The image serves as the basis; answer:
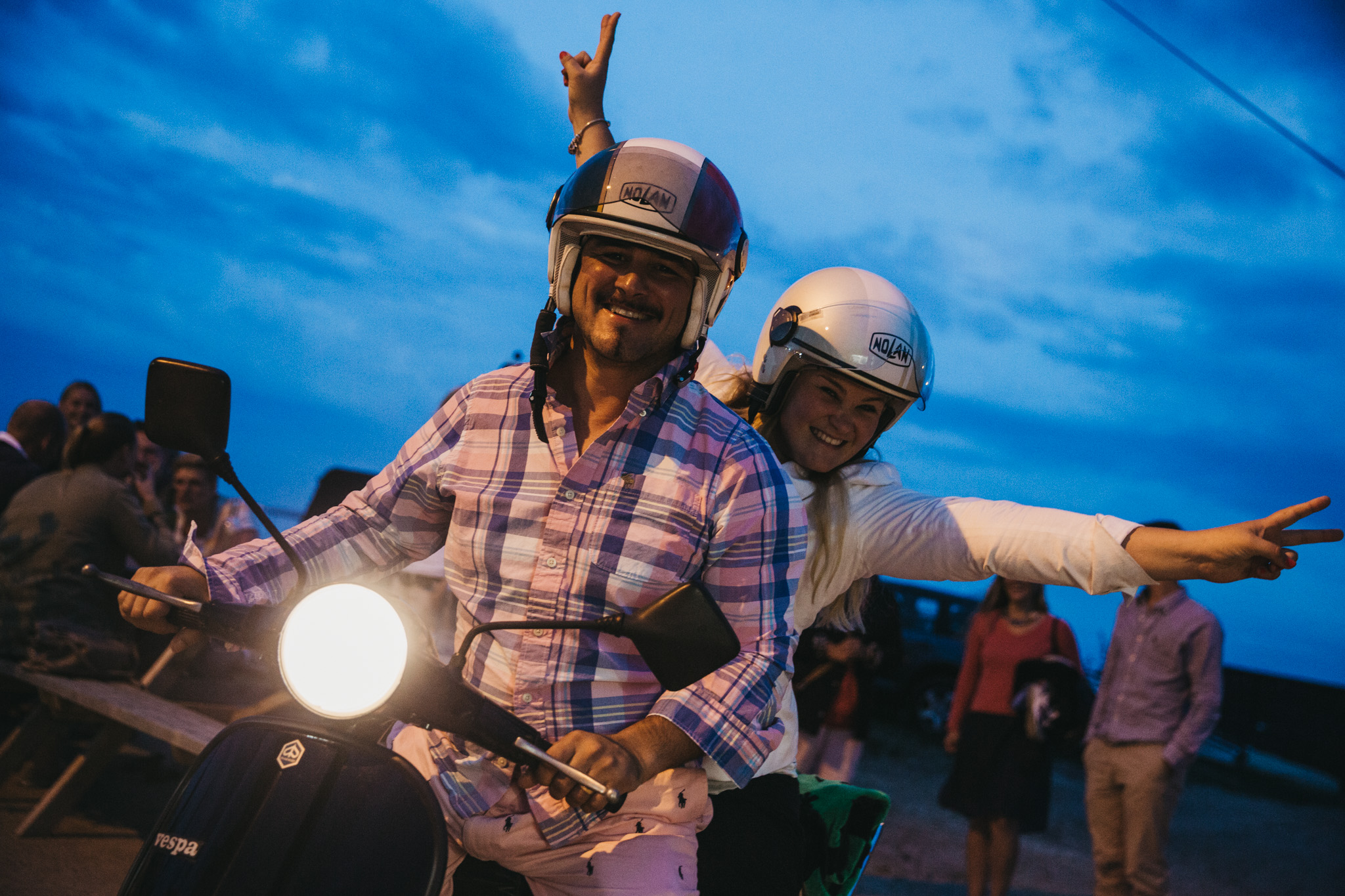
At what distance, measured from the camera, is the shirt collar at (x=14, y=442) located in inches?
261

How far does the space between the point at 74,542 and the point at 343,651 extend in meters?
4.99

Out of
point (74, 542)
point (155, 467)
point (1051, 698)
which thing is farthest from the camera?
point (155, 467)

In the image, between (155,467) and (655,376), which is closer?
(655,376)

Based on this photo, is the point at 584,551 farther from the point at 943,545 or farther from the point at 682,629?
the point at 943,545

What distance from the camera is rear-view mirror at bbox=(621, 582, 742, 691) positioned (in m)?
1.39

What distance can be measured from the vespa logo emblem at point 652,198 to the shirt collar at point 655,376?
0.35m

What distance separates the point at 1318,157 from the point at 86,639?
9.87 metres

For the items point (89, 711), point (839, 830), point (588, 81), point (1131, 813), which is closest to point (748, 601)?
point (839, 830)

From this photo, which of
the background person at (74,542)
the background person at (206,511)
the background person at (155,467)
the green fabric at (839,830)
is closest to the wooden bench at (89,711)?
the background person at (74,542)

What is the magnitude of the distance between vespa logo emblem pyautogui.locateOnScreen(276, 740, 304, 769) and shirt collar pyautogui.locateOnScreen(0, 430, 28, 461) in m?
6.42

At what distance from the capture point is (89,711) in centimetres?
518

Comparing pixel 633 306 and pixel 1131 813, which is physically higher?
pixel 633 306

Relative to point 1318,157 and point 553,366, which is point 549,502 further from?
point 1318,157

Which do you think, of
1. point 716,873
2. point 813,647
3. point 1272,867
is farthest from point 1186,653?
point 716,873
